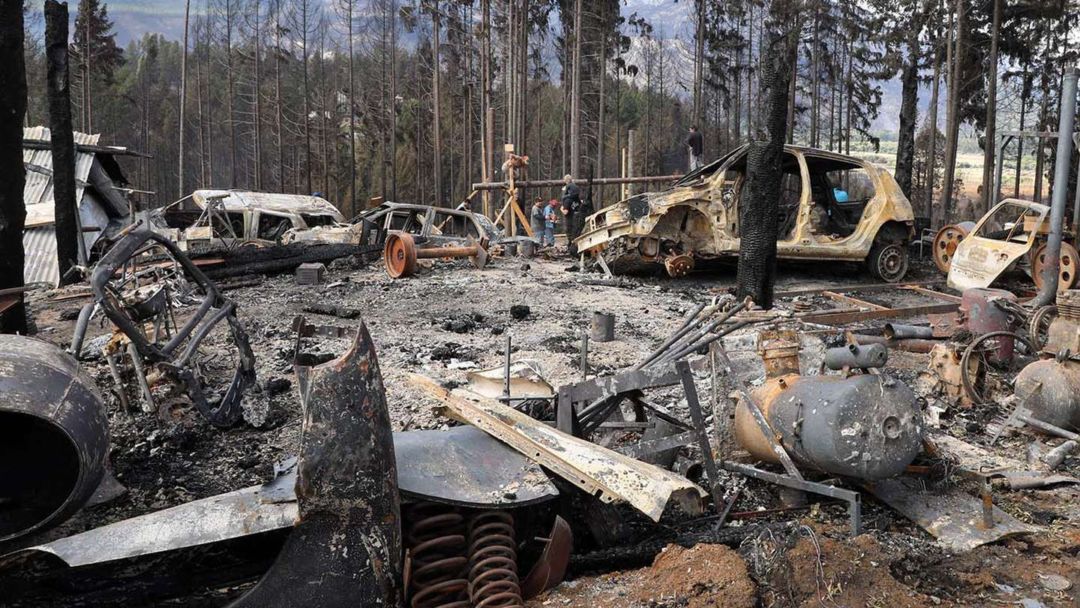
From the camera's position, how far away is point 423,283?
38.0ft

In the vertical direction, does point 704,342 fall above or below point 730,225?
below

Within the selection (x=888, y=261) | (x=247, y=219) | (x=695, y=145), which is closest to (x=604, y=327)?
(x=888, y=261)

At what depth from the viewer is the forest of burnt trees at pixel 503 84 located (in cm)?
2470

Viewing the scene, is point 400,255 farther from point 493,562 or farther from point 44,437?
point 493,562

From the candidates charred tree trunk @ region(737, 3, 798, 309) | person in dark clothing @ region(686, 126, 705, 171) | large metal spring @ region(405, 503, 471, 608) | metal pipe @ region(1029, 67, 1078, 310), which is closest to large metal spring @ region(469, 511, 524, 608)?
large metal spring @ region(405, 503, 471, 608)

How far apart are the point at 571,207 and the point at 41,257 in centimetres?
1062

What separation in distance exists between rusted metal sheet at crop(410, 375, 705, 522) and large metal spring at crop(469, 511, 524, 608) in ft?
1.18

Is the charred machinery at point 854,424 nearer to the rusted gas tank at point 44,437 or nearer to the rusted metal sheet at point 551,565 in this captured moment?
the rusted metal sheet at point 551,565

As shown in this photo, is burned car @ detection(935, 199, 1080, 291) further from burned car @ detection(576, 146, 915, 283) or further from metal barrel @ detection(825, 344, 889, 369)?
metal barrel @ detection(825, 344, 889, 369)

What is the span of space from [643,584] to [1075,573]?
210 cm

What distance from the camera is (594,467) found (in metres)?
3.25

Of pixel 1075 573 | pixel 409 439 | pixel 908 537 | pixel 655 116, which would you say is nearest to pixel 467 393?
pixel 409 439

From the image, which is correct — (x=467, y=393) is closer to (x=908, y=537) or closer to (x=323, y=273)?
(x=908, y=537)

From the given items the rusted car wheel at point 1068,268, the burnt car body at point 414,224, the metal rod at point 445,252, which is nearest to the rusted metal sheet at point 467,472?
the rusted car wheel at point 1068,268
